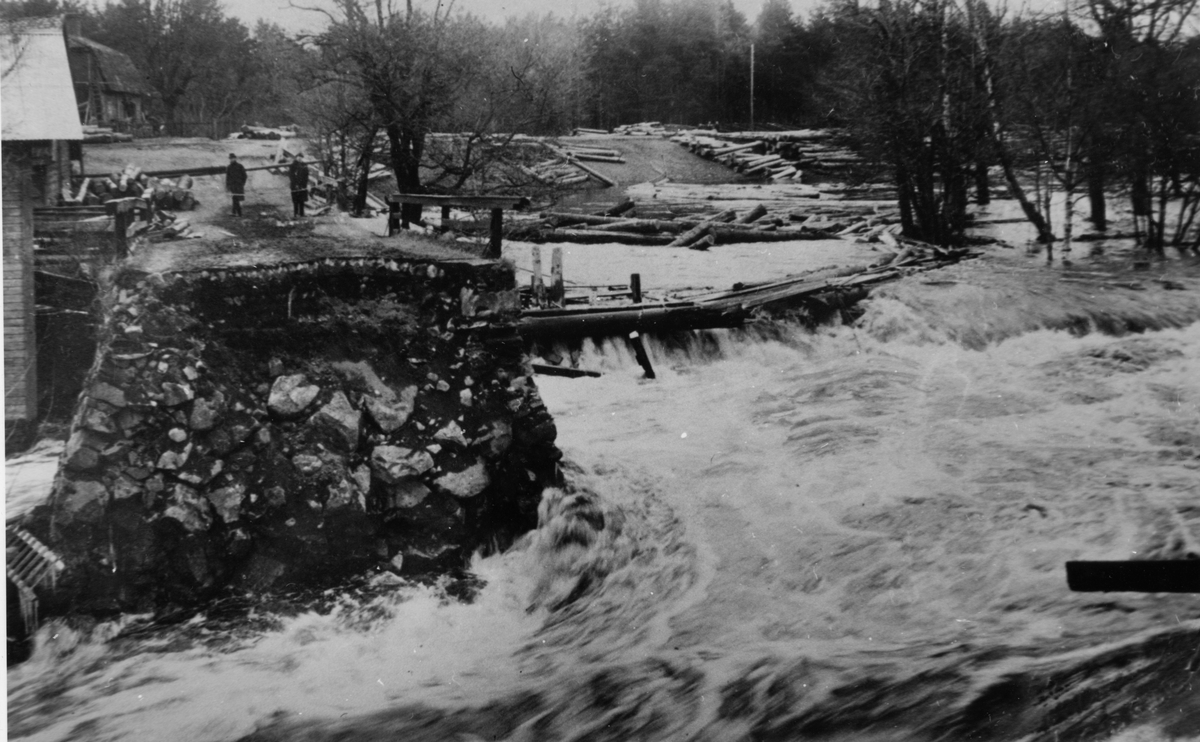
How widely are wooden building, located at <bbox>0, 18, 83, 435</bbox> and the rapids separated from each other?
92 centimetres

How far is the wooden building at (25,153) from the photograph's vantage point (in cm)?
249

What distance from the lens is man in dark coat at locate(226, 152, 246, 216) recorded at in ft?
9.06

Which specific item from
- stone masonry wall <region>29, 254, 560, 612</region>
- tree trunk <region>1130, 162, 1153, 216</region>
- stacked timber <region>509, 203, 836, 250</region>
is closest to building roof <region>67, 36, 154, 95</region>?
stone masonry wall <region>29, 254, 560, 612</region>

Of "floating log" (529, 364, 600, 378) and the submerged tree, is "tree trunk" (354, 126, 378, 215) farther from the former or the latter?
"floating log" (529, 364, 600, 378)

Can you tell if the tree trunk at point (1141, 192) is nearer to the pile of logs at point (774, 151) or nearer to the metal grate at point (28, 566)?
the pile of logs at point (774, 151)

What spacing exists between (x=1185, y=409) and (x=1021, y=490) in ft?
1.91

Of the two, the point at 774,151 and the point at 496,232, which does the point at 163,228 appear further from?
the point at 774,151

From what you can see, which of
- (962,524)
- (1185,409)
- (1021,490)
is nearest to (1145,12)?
(1185,409)

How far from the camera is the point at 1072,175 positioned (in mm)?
2709

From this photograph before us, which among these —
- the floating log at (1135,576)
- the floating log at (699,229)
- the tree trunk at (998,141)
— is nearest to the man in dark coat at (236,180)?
the floating log at (699,229)

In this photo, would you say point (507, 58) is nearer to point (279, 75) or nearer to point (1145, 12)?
point (279, 75)

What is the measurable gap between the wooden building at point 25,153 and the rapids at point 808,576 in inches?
36.4

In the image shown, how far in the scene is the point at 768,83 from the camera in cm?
292

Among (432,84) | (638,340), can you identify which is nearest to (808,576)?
(638,340)
